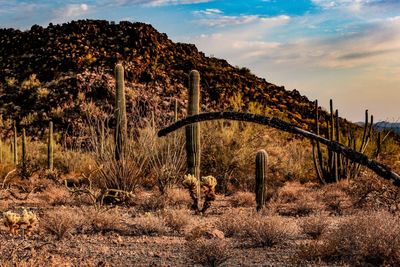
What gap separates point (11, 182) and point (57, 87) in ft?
51.9

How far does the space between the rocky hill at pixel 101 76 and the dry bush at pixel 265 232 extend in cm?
2052

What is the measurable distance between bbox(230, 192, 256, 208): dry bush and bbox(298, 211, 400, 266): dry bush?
24.4 feet

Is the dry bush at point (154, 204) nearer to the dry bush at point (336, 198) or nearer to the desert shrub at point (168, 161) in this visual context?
the desert shrub at point (168, 161)

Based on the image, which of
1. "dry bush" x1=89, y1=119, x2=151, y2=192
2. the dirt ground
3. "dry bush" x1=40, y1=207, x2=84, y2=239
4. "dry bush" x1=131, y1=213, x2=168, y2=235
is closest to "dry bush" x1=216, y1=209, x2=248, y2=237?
the dirt ground

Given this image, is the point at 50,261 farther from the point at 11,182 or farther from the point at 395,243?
the point at 11,182

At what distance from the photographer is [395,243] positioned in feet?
27.6

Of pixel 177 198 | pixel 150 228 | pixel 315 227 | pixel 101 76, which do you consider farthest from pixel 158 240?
pixel 101 76

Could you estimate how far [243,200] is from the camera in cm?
1664

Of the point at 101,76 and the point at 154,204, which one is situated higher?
the point at 101,76

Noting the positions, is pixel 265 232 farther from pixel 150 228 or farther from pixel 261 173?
pixel 261 173

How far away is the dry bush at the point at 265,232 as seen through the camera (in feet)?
33.5

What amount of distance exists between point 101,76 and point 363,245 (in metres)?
29.0

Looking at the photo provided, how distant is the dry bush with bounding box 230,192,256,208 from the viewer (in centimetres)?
Result: 1652

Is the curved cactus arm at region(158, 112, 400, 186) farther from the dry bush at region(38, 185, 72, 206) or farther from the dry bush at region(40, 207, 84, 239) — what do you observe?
the dry bush at region(38, 185, 72, 206)
